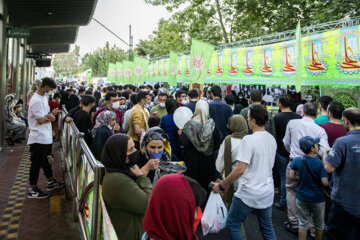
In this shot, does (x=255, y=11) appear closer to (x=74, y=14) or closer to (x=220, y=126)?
(x=74, y=14)

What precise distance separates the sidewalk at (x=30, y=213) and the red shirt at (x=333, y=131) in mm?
3711

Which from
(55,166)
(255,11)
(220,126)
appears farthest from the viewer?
(255,11)

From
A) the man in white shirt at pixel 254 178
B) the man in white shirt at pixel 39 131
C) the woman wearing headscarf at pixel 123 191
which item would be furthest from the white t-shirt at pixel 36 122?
the man in white shirt at pixel 254 178

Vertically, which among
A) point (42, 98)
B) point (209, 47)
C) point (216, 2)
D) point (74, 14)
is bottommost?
point (42, 98)

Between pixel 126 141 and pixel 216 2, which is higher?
pixel 216 2

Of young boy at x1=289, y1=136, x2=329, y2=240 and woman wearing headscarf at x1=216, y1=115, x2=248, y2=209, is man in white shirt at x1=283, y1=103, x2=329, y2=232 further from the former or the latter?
woman wearing headscarf at x1=216, y1=115, x2=248, y2=209

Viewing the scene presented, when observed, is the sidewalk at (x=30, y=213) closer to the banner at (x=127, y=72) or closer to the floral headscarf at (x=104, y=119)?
the floral headscarf at (x=104, y=119)

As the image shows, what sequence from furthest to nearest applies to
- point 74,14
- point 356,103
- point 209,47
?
point 74,14, point 209,47, point 356,103

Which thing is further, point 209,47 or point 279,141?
point 209,47

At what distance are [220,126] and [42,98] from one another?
318 centimetres

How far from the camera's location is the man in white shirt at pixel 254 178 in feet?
9.35

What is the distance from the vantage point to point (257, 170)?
2879 mm

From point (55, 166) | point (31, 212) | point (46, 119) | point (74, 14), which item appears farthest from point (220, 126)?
point (74, 14)

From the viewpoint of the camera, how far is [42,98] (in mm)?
4750
